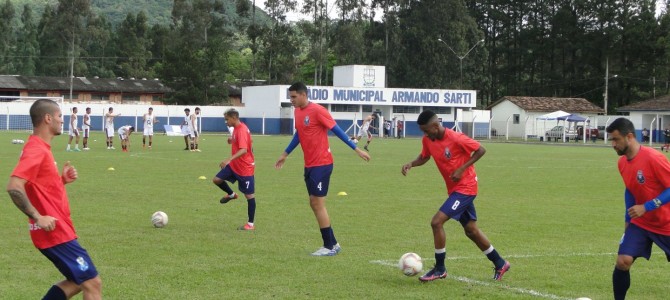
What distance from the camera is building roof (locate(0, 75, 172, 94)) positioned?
9488 cm

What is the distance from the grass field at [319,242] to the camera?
9140mm

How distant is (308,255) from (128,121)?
66486 millimetres

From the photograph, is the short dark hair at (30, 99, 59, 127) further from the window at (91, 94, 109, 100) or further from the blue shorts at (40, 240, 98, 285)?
the window at (91, 94, 109, 100)

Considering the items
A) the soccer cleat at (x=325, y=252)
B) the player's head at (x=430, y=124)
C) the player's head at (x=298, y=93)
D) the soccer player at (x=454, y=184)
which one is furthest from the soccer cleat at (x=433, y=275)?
the player's head at (x=298, y=93)

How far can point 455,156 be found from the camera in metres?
9.84

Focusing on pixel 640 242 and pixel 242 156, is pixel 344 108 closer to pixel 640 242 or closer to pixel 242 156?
pixel 242 156

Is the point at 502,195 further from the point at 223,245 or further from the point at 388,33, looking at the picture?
the point at 388,33

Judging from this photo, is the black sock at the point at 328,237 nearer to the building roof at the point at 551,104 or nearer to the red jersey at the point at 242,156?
the red jersey at the point at 242,156

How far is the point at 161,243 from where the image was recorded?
12000mm

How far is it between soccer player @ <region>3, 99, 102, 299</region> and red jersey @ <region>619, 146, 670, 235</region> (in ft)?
15.8

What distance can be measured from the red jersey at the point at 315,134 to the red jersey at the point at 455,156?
86.8 inches

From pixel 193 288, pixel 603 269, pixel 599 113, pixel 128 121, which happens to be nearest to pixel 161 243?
pixel 193 288

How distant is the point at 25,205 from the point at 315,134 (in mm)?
5933

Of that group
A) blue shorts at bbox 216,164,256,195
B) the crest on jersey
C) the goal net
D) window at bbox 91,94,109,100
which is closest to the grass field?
blue shorts at bbox 216,164,256,195
